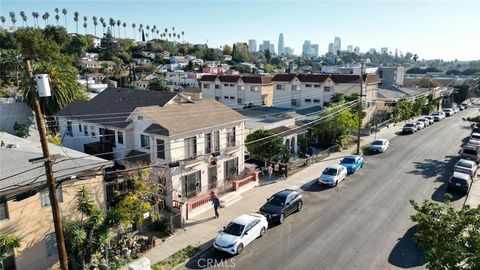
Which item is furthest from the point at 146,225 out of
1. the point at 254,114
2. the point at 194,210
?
the point at 254,114

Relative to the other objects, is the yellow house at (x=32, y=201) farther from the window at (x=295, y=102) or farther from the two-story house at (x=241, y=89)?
the two-story house at (x=241, y=89)

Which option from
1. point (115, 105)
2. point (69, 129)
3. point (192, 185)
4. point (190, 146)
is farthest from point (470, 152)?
point (69, 129)

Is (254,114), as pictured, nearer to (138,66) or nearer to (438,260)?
(438,260)

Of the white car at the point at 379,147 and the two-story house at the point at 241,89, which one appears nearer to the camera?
the white car at the point at 379,147

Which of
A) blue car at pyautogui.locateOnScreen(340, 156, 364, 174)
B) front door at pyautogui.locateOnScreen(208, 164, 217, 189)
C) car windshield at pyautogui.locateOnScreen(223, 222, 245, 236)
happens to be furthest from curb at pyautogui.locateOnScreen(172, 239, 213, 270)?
blue car at pyautogui.locateOnScreen(340, 156, 364, 174)

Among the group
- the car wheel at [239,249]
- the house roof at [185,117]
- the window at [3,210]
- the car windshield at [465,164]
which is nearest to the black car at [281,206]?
the car wheel at [239,249]
